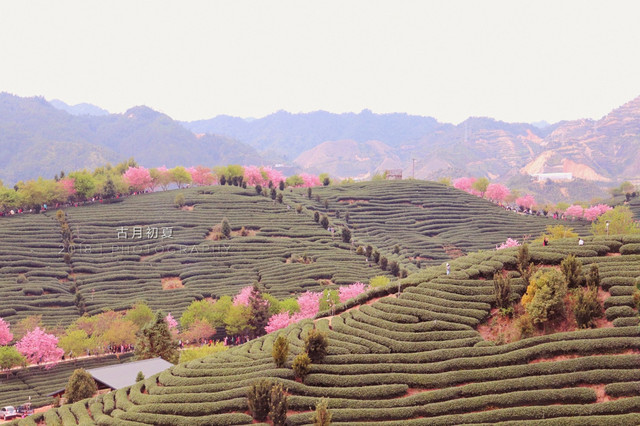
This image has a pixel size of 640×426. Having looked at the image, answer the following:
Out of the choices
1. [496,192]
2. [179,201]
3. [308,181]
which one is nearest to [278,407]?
[179,201]

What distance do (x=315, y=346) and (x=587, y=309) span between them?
1284 cm

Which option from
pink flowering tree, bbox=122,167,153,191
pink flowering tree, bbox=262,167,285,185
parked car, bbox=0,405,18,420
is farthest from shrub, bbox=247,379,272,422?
pink flowering tree, bbox=262,167,285,185

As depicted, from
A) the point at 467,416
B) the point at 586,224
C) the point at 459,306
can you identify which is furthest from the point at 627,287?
the point at 586,224

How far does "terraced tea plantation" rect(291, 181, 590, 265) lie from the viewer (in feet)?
304

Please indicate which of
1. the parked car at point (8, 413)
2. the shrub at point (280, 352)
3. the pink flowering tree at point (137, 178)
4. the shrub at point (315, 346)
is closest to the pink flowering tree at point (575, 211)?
the pink flowering tree at point (137, 178)

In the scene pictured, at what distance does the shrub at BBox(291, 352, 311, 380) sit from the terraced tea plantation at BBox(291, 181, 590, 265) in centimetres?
6070

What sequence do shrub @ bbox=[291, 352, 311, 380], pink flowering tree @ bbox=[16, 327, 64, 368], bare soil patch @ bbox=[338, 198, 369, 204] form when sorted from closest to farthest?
shrub @ bbox=[291, 352, 311, 380] → pink flowering tree @ bbox=[16, 327, 64, 368] → bare soil patch @ bbox=[338, 198, 369, 204]

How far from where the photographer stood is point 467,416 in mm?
22797

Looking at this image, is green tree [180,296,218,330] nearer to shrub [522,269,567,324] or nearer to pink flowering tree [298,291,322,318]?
pink flowering tree [298,291,322,318]

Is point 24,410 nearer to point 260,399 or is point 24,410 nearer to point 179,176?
point 260,399

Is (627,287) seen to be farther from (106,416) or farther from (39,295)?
(39,295)

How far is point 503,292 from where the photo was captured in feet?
93.6

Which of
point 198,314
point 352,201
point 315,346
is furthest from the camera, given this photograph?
point 352,201

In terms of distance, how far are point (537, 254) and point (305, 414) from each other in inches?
630
